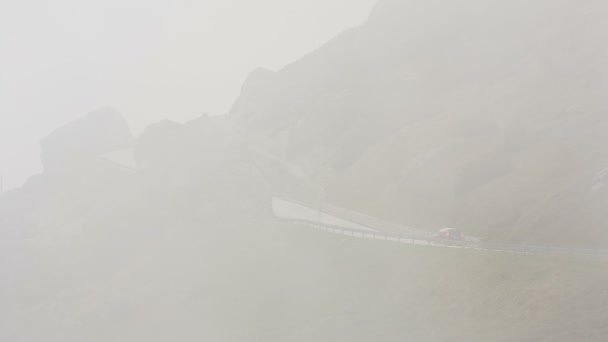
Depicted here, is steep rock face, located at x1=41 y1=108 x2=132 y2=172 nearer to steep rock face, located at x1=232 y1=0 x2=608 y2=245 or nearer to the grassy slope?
steep rock face, located at x1=232 y1=0 x2=608 y2=245

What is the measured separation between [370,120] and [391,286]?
53747 millimetres

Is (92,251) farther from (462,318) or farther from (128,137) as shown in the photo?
(128,137)

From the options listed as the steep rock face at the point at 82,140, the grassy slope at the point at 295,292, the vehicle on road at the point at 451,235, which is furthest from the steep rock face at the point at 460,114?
the steep rock face at the point at 82,140

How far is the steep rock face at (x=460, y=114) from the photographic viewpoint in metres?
64.5

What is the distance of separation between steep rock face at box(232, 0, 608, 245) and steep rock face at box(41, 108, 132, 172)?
28.7m

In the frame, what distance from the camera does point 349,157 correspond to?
100000 mm

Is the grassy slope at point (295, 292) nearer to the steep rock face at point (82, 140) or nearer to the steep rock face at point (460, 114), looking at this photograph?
the steep rock face at point (460, 114)

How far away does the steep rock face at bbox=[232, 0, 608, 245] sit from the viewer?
6450 centimetres

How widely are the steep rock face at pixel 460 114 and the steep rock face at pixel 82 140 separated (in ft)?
94.2

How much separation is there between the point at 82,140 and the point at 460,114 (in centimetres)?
7755

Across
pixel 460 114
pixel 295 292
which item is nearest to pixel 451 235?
pixel 295 292

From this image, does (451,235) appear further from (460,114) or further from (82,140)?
(82,140)

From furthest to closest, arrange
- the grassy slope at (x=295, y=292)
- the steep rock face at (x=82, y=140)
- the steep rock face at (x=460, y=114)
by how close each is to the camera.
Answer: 1. the steep rock face at (x=82, y=140)
2. the steep rock face at (x=460, y=114)
3. the grassy slope at (x=295, y=292)

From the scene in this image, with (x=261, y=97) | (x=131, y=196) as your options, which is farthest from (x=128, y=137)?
(x=131, y=196)
